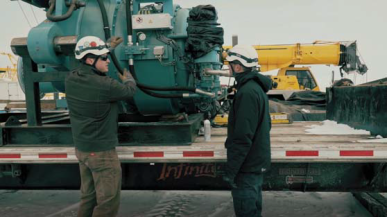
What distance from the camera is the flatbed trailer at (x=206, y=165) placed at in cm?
346

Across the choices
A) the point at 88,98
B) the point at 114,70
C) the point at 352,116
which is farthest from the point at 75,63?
the point at 352,116

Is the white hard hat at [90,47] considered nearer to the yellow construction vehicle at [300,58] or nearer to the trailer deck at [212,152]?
the trailer deck at [212,152]

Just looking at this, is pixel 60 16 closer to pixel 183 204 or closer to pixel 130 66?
pixel 130 66

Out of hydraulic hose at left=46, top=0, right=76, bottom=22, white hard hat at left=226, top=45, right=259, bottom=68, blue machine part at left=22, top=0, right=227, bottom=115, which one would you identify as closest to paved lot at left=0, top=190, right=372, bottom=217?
blue machine part at left=22, top=0, right=227, bottom=115

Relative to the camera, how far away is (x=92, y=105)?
3.13 metres

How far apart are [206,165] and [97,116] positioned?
1278mm

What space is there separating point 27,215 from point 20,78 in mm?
1866

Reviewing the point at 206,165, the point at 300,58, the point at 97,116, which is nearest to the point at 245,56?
the point at 206,165

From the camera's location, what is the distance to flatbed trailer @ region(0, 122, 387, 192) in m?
3.46

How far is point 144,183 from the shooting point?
3896mm

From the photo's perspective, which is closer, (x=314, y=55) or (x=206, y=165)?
(x=206, y=165)

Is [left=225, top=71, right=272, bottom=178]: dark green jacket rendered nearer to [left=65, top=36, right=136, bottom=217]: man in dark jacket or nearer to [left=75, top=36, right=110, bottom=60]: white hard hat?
[left=65, top=36, right=136, bottom=217]: man in dark jacket

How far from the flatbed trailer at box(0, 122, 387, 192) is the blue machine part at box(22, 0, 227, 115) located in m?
0.86

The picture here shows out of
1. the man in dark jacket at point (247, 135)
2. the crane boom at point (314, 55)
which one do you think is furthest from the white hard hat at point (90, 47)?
the crane boom at point (314, 55)
